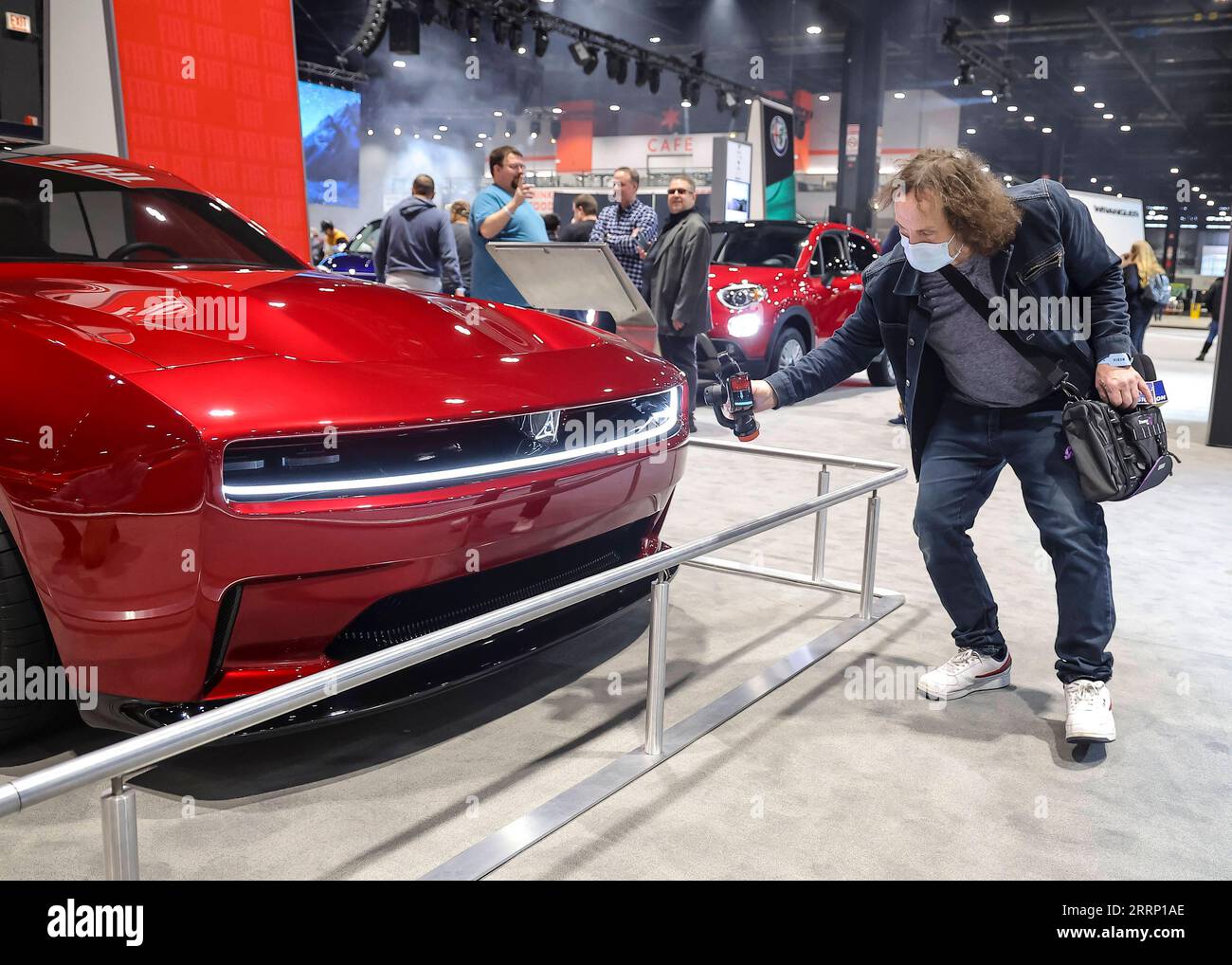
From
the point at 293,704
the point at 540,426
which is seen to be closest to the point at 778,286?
the point at 540,426

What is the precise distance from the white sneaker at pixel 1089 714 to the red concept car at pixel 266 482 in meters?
1.14

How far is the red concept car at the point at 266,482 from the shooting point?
1.84 meters

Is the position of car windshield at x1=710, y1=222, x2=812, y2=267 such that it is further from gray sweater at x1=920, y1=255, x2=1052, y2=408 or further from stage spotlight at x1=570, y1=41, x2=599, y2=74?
stage spotlight at x1=570, y1=41, x2=599, y2=74

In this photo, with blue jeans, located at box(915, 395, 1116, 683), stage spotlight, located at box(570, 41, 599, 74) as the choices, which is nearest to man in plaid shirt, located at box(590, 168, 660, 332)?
blue jeans, located at box(915, 395, 1116, 683)

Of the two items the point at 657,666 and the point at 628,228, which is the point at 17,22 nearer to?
the point at 628,228

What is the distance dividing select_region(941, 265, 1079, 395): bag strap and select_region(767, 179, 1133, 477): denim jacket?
0.07ft

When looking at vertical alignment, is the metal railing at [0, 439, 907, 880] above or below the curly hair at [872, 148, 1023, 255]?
below

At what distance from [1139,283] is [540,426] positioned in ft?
25.0

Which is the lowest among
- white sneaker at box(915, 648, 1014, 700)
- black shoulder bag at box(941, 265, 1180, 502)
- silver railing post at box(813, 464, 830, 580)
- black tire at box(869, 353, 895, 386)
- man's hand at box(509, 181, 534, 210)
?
black tire at box(869, 353, 895, 386)

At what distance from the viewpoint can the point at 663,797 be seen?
7.45 feet

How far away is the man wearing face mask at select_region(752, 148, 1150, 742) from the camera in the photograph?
2539mm

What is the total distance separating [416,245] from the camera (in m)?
6.98

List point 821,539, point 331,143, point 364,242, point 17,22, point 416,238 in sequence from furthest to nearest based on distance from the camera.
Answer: point 331,143, point 364,242, point 416,238, point 17,22, point 821,539

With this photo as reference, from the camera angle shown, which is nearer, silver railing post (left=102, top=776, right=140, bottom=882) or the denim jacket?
silver railing post (left=102, top=776, right=140, bottom=882)
